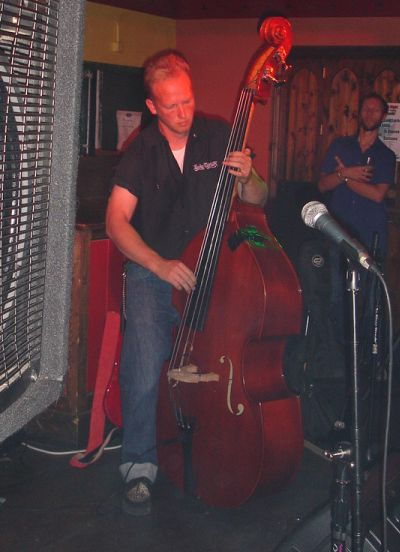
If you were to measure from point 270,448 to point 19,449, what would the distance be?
1058 mm

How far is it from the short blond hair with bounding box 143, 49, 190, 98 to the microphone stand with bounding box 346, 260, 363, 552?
1.27 meters

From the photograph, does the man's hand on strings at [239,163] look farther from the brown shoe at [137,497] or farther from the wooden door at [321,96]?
the wooden door at [321,96]

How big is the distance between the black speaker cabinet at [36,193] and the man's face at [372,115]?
3.97 m

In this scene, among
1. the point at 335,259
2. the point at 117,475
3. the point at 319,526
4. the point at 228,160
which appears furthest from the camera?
the point at 335,259

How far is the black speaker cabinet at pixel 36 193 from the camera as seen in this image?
1.95 feet

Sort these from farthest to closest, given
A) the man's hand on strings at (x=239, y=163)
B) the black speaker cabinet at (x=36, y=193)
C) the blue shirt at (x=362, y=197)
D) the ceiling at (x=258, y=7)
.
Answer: the ceiling at (x=258, y=7), the blue shirt at (x=362, y=197), the man's hand on strings at (x=239, y=163), the black speaker cabinet at (x=36, y=193)

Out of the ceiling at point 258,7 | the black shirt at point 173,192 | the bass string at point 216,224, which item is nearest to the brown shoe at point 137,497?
the bass string at point 216,224

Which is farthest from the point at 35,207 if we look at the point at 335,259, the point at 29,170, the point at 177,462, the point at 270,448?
the point at 335,259

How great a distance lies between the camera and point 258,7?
18.9ft

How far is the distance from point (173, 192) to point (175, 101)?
0.30 meters

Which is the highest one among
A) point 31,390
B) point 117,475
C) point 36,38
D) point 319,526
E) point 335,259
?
point 36,38

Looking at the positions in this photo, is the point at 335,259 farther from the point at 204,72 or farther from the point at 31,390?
the point at 204,72

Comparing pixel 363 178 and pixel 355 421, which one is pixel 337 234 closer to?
pixel 355 421

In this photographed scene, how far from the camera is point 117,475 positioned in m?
2.88
